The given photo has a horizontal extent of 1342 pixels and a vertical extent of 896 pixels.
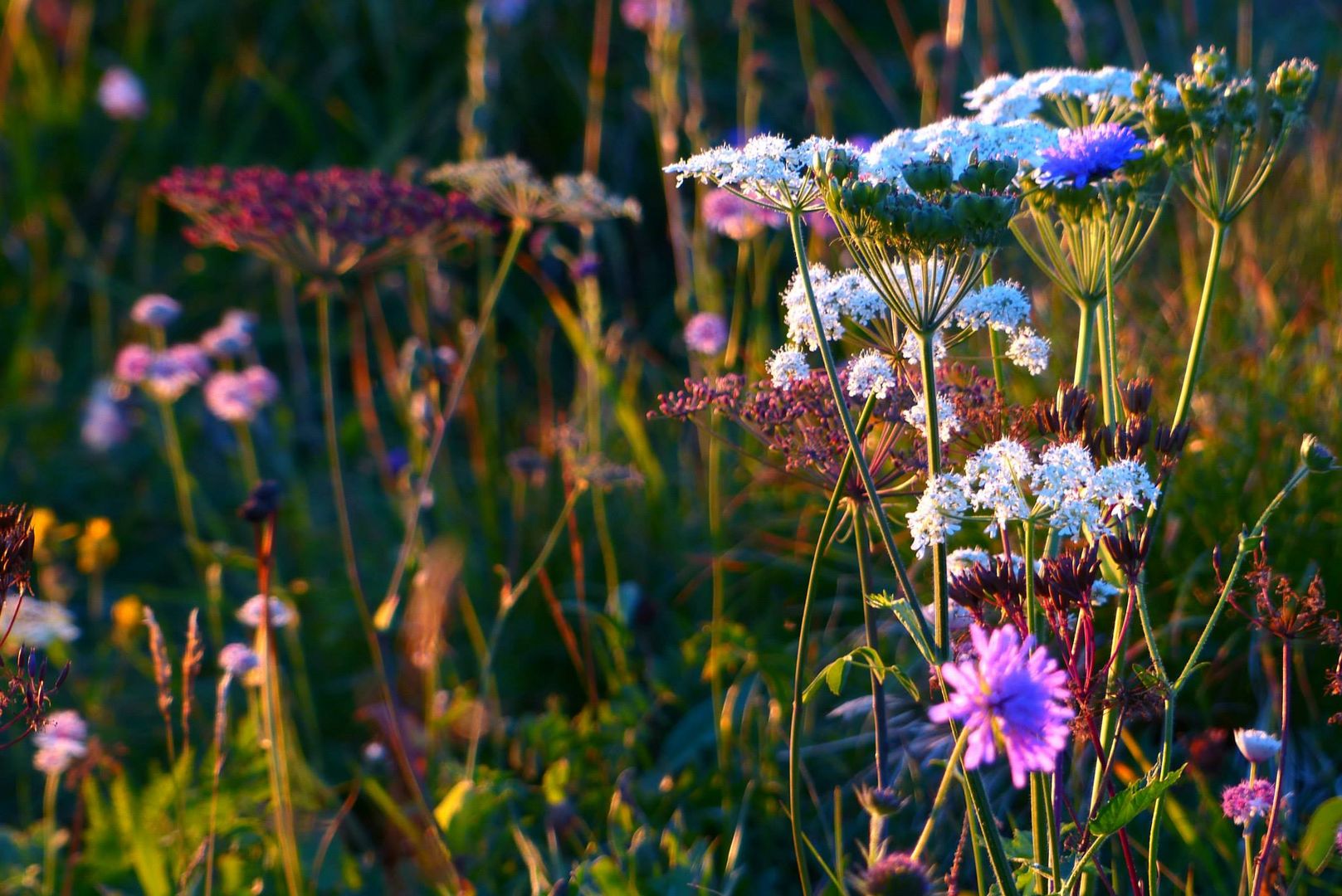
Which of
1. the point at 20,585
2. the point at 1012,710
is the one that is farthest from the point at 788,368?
the point at 20,585

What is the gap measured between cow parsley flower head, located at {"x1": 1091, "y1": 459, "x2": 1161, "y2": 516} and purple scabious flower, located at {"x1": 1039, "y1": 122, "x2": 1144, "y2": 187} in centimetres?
34

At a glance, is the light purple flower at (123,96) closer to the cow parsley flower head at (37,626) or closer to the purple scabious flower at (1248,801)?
the cow parsley flower head at (37,626)

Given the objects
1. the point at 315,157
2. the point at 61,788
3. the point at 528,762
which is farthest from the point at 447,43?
the point at 528,762

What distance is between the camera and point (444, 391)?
3678 millimetres

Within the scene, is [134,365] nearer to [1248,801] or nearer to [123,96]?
[123,96]

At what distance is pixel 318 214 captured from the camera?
2.11 meters

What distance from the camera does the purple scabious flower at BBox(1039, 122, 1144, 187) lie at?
133 centimetres

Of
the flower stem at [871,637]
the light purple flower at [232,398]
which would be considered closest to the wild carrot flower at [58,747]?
the light purple flower at [232,398]

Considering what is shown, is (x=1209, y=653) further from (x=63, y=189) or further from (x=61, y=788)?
(x=63, y=189)

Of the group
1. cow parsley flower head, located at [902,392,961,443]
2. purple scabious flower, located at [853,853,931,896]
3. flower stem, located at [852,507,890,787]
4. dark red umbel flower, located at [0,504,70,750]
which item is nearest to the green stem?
cow parsley flower head, located at [902,392,961,443]

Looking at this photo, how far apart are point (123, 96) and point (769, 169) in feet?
15.4

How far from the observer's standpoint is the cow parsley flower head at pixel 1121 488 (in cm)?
116

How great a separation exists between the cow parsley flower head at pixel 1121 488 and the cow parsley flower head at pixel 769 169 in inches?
15.8

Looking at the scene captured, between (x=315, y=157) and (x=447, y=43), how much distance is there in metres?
0.89
